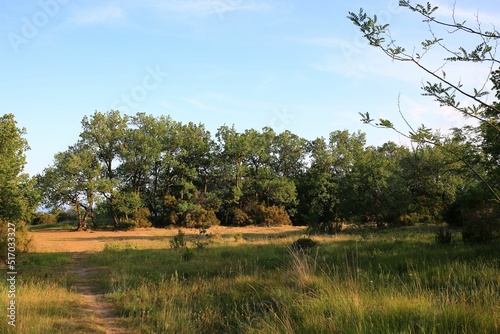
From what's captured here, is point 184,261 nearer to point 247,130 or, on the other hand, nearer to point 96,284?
point 96,284

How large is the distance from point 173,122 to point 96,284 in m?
40.7

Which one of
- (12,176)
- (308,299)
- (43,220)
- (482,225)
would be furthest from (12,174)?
(43,220)

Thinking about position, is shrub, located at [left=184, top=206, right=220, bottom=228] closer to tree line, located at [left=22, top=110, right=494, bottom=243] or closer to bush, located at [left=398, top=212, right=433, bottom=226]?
tree line, located at [left=22, top=110, right=494, bottom=243]

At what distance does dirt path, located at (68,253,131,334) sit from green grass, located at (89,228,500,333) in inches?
9.6

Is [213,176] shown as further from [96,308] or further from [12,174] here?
[96,308]

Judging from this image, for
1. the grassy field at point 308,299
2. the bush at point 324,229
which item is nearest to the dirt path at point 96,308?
the grassy field at point 308,299

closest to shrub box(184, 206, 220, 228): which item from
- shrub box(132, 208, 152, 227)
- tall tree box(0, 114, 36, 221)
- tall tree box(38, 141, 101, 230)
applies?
shrub box(132, 208, 152, 227)

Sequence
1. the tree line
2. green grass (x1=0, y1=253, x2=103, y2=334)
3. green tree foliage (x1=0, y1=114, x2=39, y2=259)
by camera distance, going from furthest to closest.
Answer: the tree line, green tree foliage (x1=0, y1=114, x2=39, y2=259), green grass (x1=0, y1=253, x2=103, y2=334)

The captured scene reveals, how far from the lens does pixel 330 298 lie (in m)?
4.48

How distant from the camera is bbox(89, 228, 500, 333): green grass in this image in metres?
3.58

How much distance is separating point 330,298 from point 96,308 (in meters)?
5.19

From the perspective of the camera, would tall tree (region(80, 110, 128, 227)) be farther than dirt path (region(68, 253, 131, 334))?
Yes

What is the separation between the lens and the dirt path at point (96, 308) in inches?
232

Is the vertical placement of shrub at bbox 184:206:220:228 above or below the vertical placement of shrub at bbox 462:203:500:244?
below
